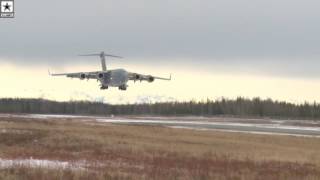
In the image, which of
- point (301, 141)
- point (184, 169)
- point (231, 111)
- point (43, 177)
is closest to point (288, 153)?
point (301, 141)

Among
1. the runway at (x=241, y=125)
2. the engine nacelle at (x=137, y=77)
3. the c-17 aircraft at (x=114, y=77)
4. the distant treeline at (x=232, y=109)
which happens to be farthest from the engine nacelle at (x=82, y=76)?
the distant treeline at (x=232, y=109)

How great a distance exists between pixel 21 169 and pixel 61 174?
1825mm

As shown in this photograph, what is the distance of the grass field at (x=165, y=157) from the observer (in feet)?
66.0

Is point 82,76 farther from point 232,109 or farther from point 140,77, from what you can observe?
point 232,109

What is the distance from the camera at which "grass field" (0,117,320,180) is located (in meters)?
20.1

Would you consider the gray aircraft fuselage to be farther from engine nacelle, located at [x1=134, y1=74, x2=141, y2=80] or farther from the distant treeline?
the distant treeline

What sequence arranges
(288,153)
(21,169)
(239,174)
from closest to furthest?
(21,169)
(239,174)
(288,153)

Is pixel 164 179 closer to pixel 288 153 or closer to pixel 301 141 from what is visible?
pixel 288 153

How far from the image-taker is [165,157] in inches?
1123

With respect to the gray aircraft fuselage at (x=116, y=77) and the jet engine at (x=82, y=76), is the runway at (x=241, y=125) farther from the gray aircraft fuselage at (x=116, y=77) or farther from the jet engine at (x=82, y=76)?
the gray aircraft fuselage at (x=116, y=77)

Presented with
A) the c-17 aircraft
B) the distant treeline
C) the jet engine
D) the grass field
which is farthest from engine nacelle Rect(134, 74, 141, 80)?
the distant treeline

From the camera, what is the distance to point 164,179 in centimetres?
1894

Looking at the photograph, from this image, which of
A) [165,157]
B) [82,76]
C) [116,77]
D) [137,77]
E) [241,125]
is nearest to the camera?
[165,157]

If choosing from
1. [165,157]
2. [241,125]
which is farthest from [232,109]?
[165,157]
